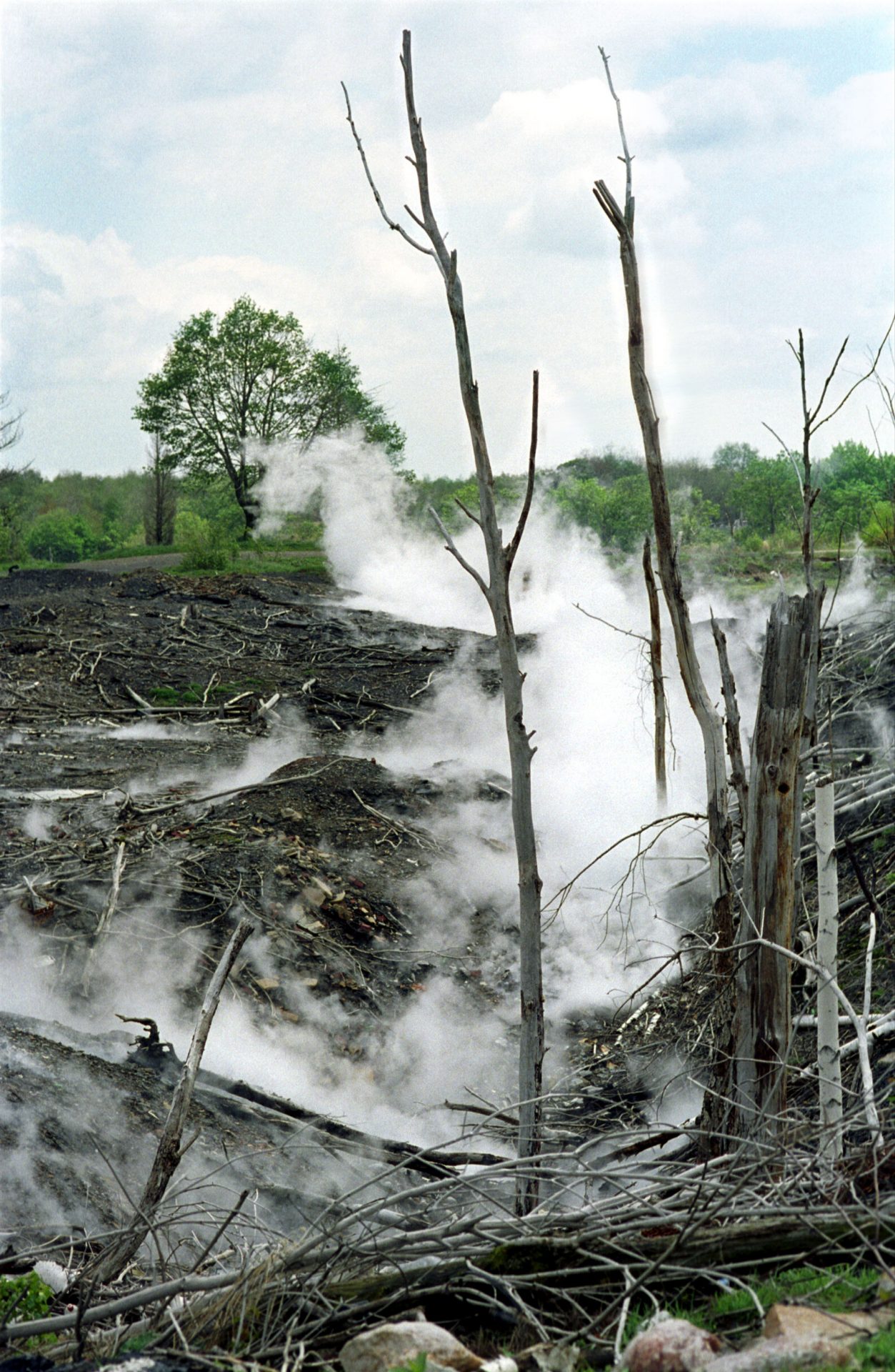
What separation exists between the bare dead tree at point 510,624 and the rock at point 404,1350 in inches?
58.1

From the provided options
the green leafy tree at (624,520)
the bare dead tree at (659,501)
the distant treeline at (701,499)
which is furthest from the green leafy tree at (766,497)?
the bare dead tree at (659,501)

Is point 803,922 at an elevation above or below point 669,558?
below

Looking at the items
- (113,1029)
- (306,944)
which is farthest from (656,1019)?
(113,1029)

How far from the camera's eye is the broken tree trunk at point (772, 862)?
3.96m

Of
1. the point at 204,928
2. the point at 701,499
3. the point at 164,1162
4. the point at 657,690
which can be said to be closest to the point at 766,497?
the point at 701,499

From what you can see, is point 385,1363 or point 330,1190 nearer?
point 385,1363

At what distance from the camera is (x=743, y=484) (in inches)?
1324

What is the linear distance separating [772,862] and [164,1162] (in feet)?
7.33

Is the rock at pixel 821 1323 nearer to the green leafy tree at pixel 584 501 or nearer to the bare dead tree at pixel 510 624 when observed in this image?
the bare dead tree at pixel 510 624

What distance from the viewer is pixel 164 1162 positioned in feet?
11.3

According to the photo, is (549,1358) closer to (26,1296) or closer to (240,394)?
(26,1296)

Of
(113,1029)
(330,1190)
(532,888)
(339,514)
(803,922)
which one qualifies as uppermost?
(339,514)

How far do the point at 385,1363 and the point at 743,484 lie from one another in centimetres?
3329

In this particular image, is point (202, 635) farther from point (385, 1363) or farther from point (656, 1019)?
point (385, 1363)
